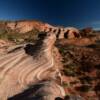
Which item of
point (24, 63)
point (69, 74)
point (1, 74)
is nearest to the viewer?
point (1, 74)

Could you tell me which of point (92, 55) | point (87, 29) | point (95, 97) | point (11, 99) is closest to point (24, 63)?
point (11, 99)

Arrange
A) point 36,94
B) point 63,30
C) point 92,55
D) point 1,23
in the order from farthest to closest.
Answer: point 1,23
point 63,30
point 92,55
point 36,94

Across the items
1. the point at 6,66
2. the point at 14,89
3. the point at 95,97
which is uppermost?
the point at 6,66

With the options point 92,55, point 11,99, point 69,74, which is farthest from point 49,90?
point 92,55

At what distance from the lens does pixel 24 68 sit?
21.1 m

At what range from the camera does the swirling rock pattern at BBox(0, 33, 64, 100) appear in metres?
18.9

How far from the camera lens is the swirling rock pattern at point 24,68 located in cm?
1886

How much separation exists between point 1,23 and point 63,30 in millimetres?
19006

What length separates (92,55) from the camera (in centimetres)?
3275

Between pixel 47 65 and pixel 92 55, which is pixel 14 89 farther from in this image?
pixel 92 55

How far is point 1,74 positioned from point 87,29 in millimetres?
57724

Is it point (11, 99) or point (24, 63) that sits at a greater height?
point (24, 63)

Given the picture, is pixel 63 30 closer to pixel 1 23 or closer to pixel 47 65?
pixel 1 23

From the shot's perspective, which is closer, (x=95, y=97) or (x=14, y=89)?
(x=14, y=89)
